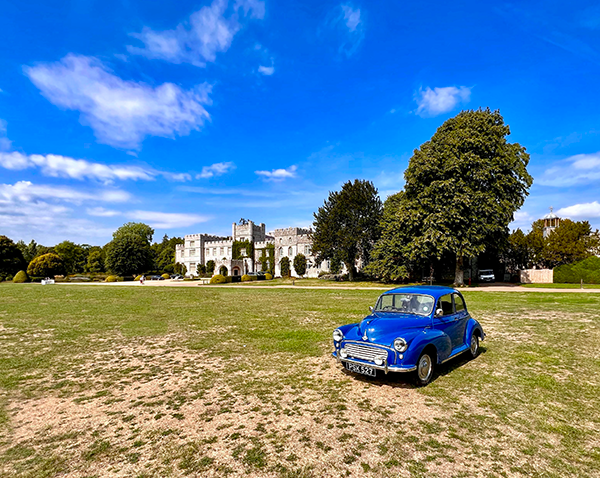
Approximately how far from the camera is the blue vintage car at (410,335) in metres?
6.05

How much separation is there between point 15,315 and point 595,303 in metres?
29.4

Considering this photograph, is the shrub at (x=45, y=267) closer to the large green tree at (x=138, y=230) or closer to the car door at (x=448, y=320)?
the large green tree at (x=138, y=230)

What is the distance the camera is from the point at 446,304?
24.5 ft

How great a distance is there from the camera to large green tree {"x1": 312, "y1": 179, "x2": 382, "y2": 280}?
43.9 metres

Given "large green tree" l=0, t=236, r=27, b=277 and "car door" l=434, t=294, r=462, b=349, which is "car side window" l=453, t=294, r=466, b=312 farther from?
"large green tree" l=0, t=236, r=27, b=277

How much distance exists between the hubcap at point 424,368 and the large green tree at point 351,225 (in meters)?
36.8

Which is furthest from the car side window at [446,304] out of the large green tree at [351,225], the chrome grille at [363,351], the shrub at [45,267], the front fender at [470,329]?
the shrub at [45,267]

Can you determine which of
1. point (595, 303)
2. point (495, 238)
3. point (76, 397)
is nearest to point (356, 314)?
point (76, 397)

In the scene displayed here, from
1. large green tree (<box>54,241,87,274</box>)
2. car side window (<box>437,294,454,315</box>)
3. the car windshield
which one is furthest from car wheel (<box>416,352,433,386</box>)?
large green tree (<box>54,241,87,274</box>)

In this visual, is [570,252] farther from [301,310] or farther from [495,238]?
[301,310]

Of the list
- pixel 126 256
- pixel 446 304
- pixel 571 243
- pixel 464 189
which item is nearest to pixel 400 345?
pixel 446 304

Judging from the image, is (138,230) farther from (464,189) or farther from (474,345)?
(474,345)

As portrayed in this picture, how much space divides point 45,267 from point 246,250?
127 feet

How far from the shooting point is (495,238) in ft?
106
